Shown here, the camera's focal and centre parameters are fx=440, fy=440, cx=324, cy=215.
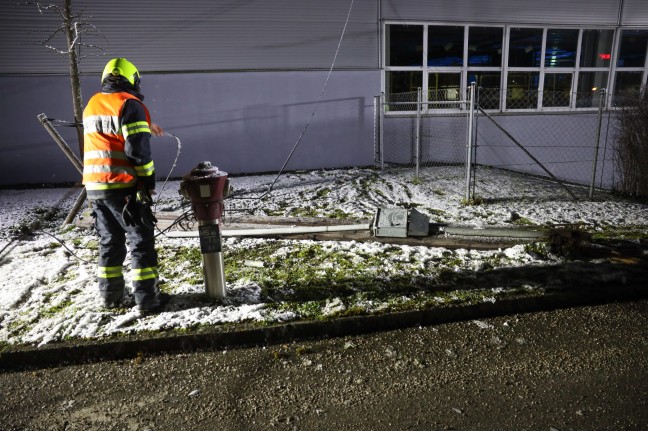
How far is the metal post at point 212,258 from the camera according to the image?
13.0 ft

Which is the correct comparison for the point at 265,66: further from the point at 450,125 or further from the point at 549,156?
the point at 549,156

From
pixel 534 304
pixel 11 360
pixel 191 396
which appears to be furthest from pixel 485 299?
pixel 11 360

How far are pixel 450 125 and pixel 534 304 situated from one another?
8802mm

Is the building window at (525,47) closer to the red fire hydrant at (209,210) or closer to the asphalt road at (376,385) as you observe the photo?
the asphalt road at (376,385)

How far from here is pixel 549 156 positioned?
41.0 feet

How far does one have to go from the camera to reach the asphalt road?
9.07 ft

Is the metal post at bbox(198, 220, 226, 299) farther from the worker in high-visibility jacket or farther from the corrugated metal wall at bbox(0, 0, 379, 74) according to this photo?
the corrugated metal wall at bbox(0, 0, 379, 74)

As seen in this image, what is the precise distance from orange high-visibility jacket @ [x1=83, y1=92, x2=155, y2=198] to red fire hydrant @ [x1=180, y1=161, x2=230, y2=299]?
0.39 m

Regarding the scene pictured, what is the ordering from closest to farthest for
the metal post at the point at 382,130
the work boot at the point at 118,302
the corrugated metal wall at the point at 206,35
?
1. the work boot at the point at 118,302
2. the corrugated metal wall at the point at 206,35
3. the metal post at the point at 382,130

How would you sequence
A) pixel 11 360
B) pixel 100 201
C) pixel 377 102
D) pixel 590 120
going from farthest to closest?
pixel 590 120, pixel 377 102, pixel 100 201, pixel 11 360

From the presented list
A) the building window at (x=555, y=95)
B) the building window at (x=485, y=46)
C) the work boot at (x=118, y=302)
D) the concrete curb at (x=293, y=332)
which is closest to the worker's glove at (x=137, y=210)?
the work boot at (x=118, y=302)

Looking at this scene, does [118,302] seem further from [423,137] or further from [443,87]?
[443,87]

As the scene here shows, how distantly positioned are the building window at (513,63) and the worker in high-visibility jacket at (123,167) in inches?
373

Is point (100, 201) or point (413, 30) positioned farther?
point (413, 30)
